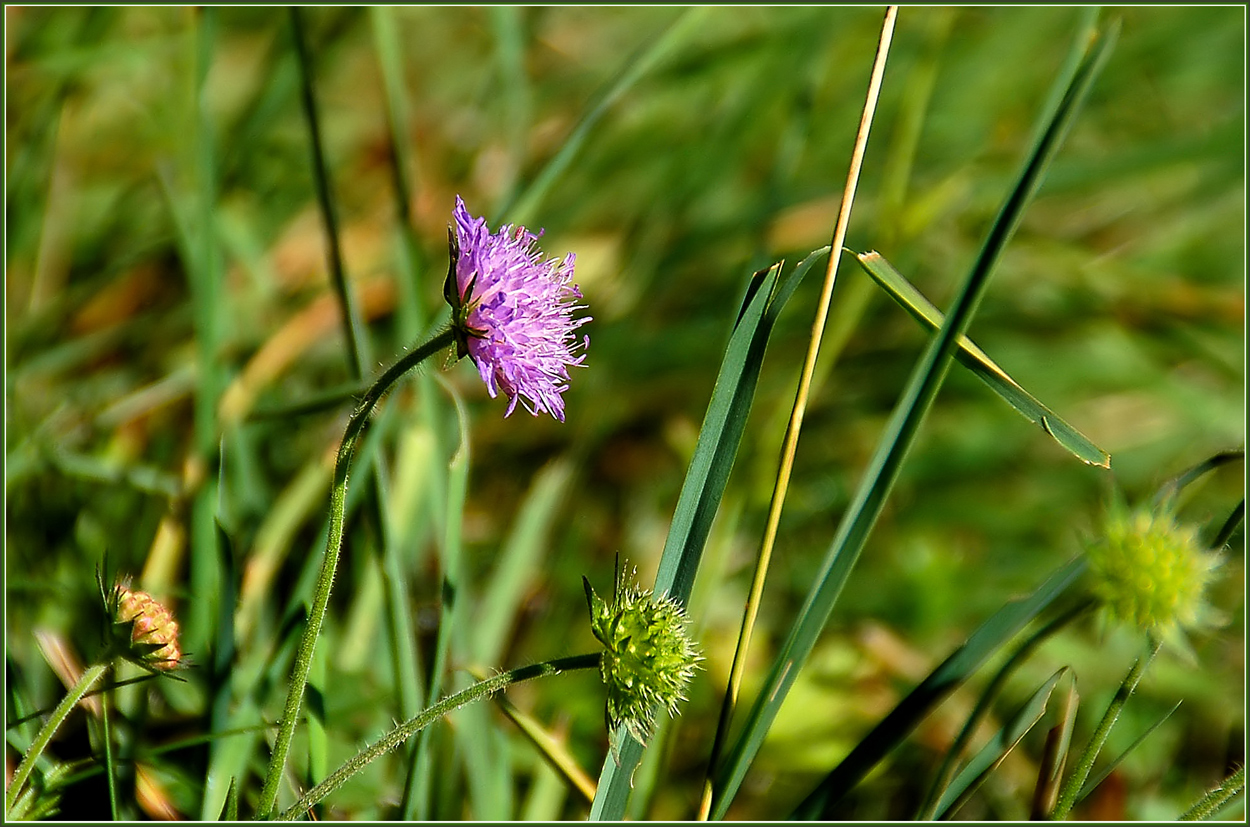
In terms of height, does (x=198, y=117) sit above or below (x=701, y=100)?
below

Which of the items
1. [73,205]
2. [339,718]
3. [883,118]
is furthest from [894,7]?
[73,205]

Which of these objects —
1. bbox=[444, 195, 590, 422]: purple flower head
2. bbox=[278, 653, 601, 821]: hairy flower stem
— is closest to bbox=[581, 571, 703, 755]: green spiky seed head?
bbox=[278, 653, 601, 821]: hairy flower stem

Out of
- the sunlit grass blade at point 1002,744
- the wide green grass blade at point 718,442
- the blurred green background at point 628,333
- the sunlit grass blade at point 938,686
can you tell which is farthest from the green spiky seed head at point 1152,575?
the blurred green background at point 628,333

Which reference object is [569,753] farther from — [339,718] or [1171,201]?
[1171,201]

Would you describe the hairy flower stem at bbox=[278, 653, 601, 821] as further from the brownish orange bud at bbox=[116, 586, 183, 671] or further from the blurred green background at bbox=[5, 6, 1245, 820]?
the blurred green background at bbox=[5, 6, 1245, 820]

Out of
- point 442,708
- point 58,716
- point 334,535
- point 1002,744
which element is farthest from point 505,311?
point 1002,744

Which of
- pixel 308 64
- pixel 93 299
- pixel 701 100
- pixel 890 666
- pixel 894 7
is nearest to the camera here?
pixel 894 7
